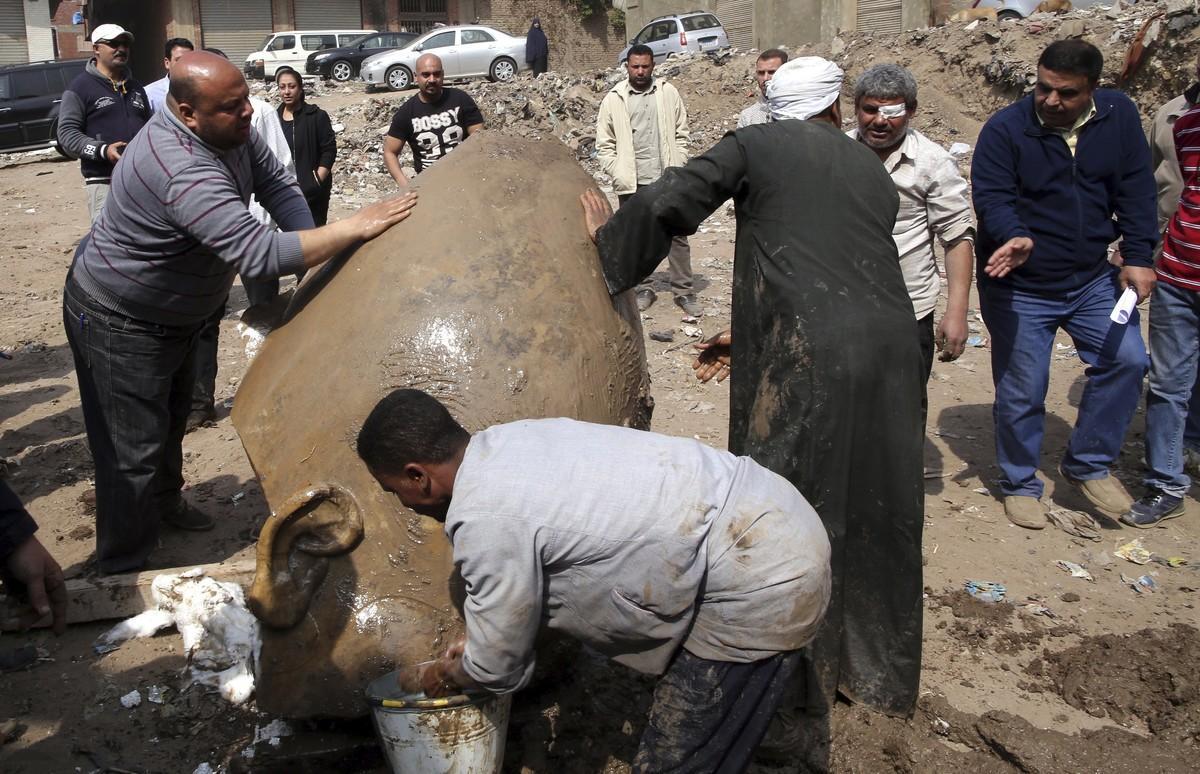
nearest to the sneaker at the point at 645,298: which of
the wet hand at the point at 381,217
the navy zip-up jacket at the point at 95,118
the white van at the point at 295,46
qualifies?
the navy zip-up jacket at the point at 95,118

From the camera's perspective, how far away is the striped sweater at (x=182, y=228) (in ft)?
10.1

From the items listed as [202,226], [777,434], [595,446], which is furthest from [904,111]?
[202,226]

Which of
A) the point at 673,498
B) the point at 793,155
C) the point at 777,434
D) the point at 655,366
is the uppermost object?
the point at 793,155

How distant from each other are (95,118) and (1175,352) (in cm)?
624

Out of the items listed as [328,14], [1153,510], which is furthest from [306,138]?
[328,14]

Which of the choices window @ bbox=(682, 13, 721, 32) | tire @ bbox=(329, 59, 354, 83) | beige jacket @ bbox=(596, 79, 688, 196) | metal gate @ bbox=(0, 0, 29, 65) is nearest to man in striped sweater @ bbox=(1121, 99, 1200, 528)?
beige jacket @ bbox=(596, 79, 688, 196)

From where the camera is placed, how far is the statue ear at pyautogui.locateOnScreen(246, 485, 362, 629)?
2469 mm

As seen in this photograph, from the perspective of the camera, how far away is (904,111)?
12.4 feet

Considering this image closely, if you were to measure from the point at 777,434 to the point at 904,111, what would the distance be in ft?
5.01

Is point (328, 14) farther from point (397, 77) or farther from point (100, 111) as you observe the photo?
point (100, 111)

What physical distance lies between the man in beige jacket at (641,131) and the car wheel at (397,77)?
1566 cm

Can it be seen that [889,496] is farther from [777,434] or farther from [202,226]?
[202,226]

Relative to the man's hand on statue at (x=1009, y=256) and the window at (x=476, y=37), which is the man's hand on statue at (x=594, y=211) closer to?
the man's hand on statue at (x=1009, y=256)

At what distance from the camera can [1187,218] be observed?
4.68m
